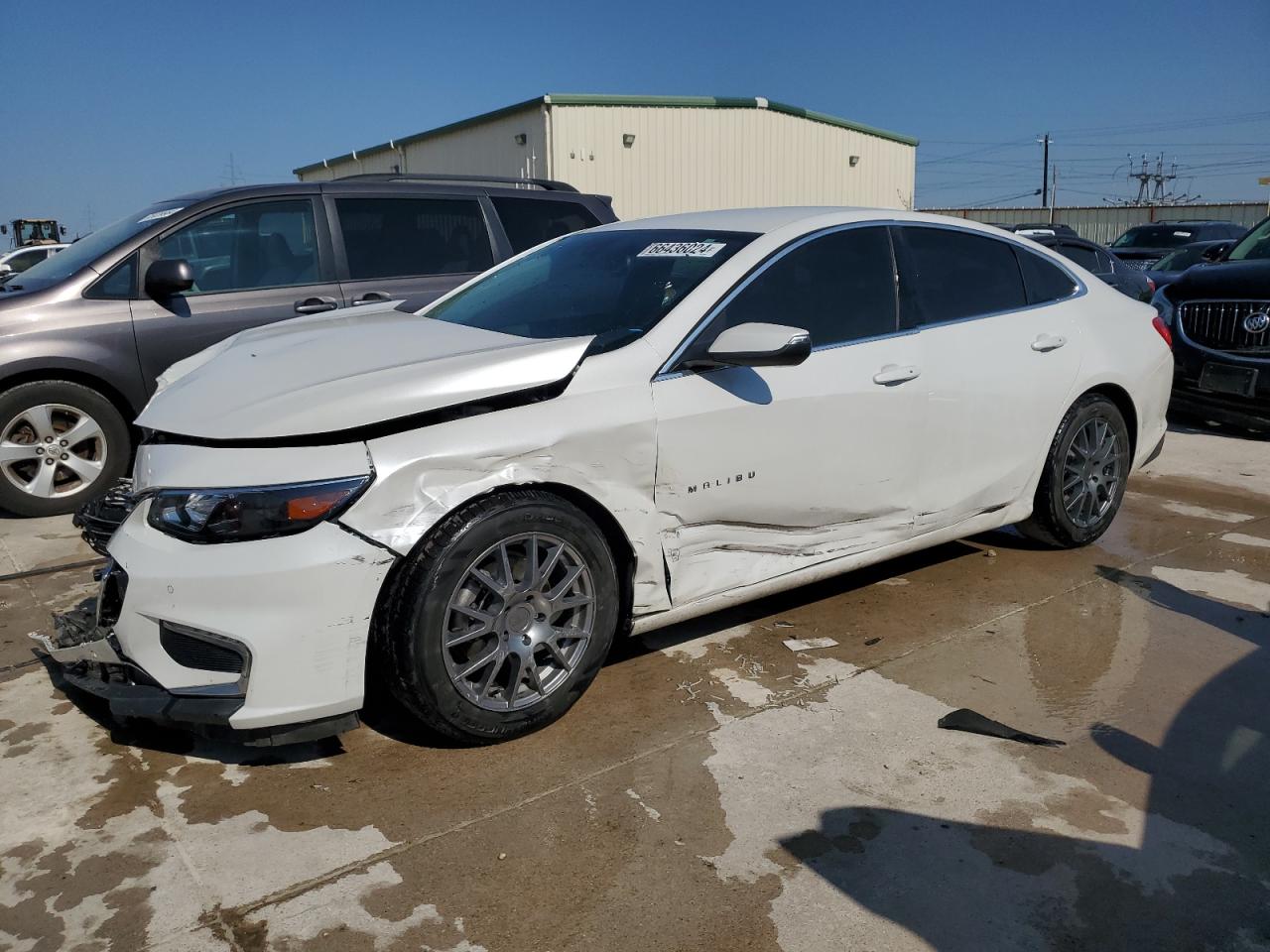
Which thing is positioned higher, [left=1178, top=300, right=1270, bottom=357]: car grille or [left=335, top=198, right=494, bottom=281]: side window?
[left=335, top=198, right=494, bottom=281]: side window

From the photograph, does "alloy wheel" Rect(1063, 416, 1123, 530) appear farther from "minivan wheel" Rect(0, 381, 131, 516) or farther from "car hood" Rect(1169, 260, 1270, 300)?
"minivan wheel" Rect(0, 381, 131, 516)

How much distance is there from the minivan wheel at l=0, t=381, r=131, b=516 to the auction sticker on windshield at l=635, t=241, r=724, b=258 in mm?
3460

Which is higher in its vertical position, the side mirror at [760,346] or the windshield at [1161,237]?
the windshield at [1161,237]

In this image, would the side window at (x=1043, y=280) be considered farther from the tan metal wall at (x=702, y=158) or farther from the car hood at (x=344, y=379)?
the tan metal wall at (x=702, y=158)

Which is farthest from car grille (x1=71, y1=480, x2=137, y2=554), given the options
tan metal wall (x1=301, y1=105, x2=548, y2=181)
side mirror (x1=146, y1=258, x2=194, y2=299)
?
tan metal wall (x1=301, y1=105, x2=548, y2=181)

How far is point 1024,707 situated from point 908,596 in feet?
3.49

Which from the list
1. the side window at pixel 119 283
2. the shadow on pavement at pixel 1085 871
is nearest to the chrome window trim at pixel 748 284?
the shadow on pavement at pixel 1085 871

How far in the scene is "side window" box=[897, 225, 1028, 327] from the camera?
4133 mm

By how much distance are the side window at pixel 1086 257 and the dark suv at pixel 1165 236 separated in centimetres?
809

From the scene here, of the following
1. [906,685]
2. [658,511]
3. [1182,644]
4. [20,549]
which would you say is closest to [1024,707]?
[906,685]

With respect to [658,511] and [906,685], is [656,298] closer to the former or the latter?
[658,511]

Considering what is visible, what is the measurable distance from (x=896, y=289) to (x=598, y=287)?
1178 millimetres

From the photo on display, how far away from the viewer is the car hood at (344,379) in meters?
2.87

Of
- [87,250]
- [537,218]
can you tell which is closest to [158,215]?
[87,250]
